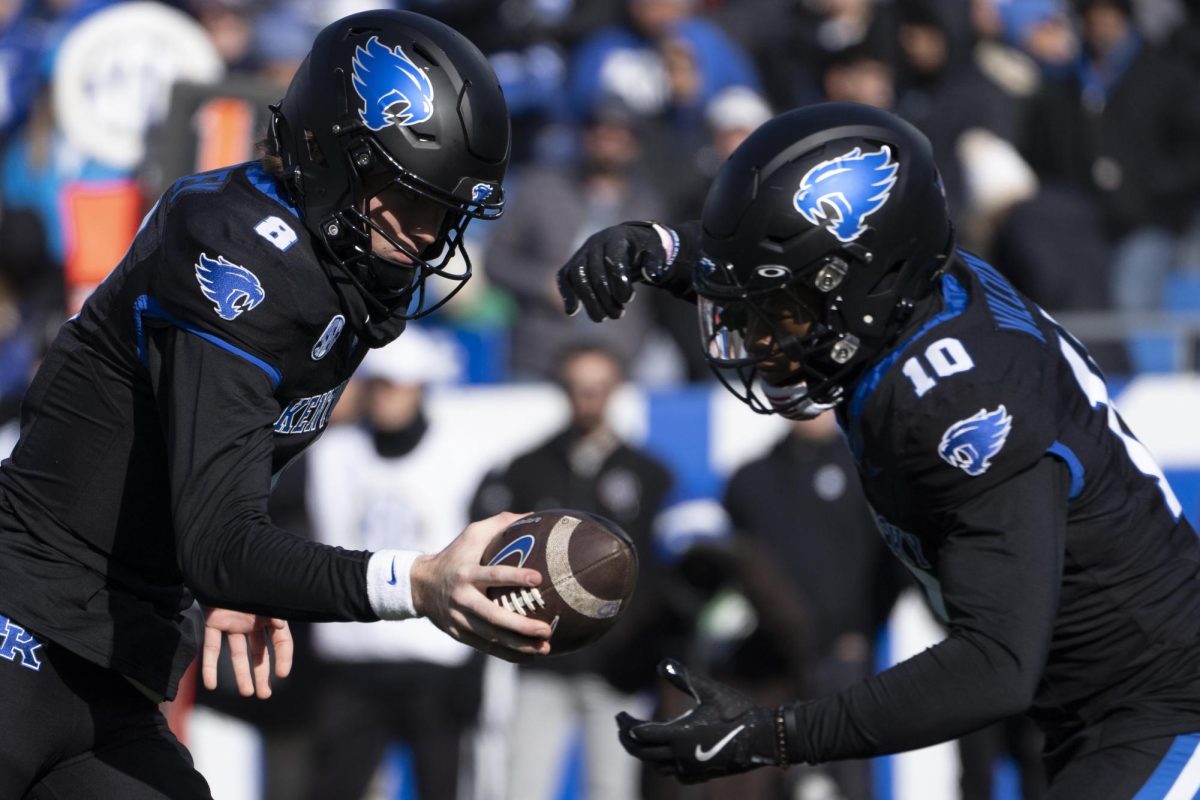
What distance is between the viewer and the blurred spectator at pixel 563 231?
8.30m

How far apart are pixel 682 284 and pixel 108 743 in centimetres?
169

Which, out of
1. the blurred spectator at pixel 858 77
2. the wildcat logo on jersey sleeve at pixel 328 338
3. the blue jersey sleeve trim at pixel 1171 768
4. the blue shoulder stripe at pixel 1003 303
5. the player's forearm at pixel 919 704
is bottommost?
the blurred spectator at pixel 858 77

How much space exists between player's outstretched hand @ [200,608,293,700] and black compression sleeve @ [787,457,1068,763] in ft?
3.67

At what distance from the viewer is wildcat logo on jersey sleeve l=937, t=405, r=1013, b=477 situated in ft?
11.4

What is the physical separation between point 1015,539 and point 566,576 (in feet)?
2.78

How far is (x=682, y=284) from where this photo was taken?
4.45 meters

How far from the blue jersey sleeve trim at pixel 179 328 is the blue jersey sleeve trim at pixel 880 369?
115 centimetres

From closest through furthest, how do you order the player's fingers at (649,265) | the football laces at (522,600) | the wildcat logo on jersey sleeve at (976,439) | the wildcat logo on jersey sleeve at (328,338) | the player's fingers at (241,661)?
the football laces at (522,600)
the wildcat logo on jersey sleeve at (976,439)
the wildcat logo on jersey sleeve at (328,338)
the player's fingers at (241,661)
the player's fingers at (649,265)

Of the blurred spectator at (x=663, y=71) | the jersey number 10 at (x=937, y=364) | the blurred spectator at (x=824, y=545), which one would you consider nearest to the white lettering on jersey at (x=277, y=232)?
the jersey number 10 at (x=937, y=364)

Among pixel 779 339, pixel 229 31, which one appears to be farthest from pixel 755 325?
pixel 229 31

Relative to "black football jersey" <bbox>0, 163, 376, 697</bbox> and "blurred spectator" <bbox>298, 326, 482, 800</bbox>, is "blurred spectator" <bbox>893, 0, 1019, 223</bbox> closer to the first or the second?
"blurred spectator" <bbox>298, 326, 482, 800</bbox>

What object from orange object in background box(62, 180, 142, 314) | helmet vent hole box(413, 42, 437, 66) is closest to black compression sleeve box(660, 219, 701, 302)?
helmet vent hole box(413, 42, 437, 66)

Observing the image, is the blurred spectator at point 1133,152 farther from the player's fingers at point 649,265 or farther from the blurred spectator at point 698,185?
the player's fingers at point 649,265

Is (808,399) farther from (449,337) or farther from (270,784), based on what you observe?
(449,337)
